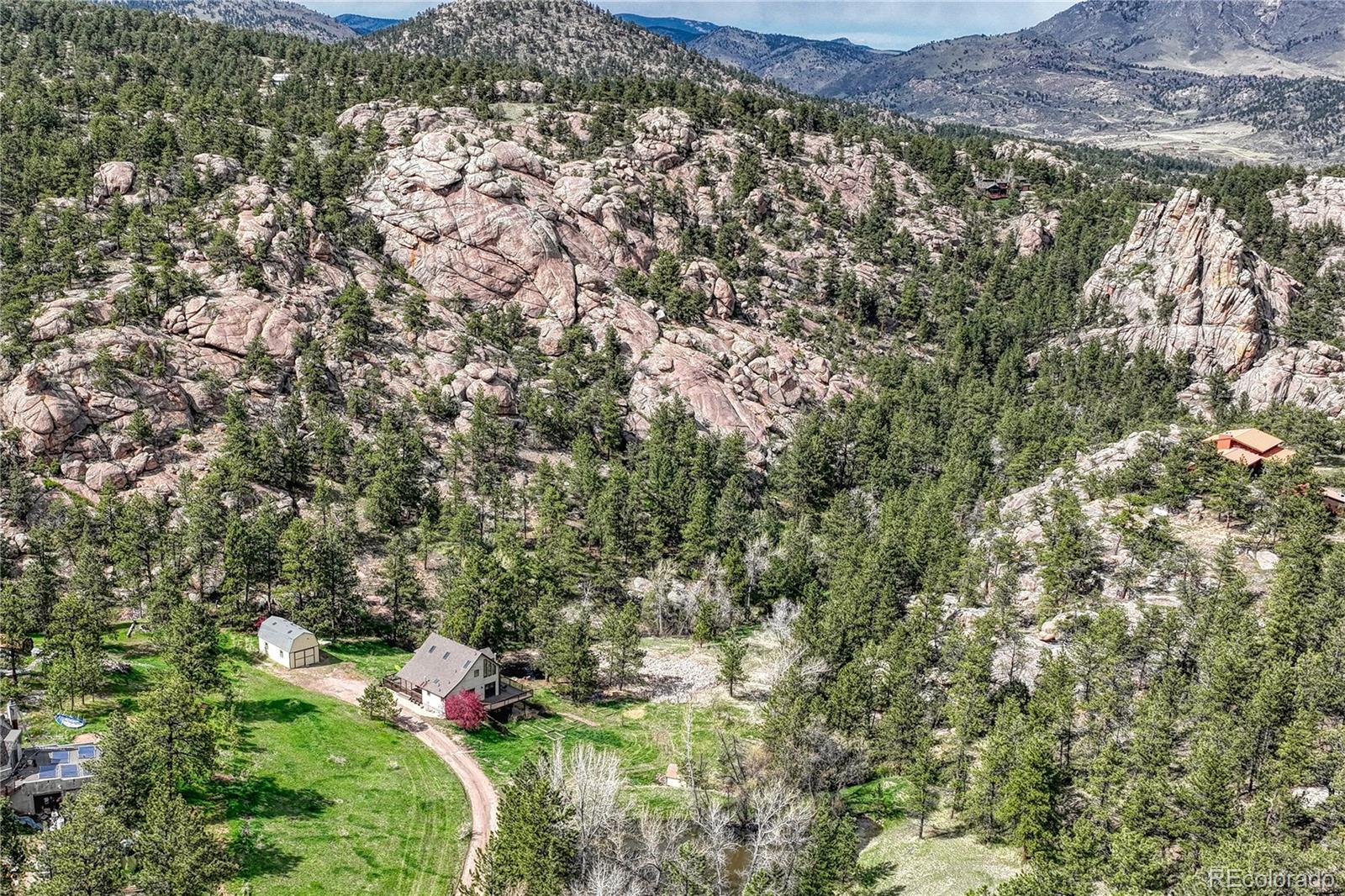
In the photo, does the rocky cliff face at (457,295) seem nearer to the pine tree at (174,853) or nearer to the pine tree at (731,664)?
the pine tree at (731,664)

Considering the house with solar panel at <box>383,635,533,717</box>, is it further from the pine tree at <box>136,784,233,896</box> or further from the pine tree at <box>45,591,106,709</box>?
the pine tree at <box>136,784,233,896</box>

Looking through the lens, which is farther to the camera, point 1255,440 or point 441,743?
point 1255,440

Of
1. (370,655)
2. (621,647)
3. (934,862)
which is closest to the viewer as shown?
(934,862)

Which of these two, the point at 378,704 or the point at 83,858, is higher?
the point at 83,858

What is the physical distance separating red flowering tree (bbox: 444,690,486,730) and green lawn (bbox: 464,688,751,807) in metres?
1.06

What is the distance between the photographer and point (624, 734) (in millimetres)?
73562

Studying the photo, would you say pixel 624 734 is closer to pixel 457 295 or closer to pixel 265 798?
pixel 265 798

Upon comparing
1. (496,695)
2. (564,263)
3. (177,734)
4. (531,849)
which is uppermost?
(564,263)

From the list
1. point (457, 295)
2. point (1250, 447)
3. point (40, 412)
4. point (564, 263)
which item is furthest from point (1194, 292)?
point (40, 412)

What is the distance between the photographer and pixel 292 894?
4744 cm

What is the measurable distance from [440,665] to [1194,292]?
5992 inches

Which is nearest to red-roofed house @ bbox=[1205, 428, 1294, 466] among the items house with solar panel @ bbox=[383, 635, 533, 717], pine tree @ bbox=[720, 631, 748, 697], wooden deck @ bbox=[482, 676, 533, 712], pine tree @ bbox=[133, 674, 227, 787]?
pine tree @ bbox=[720, 631, 748, 697]

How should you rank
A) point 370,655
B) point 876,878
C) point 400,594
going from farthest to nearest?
1. point 400,594
2. point 370,655
3. point 876,878

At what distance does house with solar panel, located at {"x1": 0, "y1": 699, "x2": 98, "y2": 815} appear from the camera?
1855 inches
